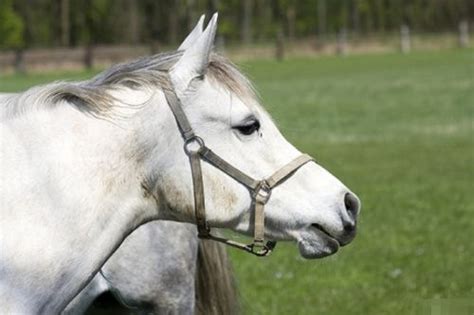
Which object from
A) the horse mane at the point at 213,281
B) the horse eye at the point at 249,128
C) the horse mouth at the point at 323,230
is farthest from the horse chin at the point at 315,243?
the horse mane at the point at 213,281

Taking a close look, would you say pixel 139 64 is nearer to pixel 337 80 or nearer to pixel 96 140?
pixel 96 140

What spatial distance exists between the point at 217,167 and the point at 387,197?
9452 millimetres

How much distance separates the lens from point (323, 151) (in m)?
18.2

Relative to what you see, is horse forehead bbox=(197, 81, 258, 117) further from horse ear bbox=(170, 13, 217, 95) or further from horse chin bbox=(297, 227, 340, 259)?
horse chin bbox=(297, 227, 340, 259)

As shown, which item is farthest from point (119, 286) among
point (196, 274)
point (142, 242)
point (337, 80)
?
point (337, 80)

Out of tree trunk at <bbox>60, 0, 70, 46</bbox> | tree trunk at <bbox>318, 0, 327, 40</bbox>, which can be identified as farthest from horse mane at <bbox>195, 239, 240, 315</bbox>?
tree trunk at <bbox>318, 0, 327, 40</bbox>

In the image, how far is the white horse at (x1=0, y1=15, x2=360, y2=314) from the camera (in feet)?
11.4

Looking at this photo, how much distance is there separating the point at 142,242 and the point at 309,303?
10.5 ft

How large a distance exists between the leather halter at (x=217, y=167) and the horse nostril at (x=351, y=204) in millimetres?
198

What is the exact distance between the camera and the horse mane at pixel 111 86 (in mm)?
3598

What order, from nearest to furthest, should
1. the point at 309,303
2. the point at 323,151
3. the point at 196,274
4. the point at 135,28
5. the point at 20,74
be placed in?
1. the point at 196,274
2. the point at 309,303
3. the point at 323,151
4. the point at 20,74
5. the point at 135,28

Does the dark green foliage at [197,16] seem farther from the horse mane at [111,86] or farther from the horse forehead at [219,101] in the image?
the horse forehead at [219,101]

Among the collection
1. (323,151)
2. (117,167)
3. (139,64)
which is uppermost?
(139,64)

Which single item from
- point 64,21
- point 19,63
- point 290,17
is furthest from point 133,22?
point 19,63
